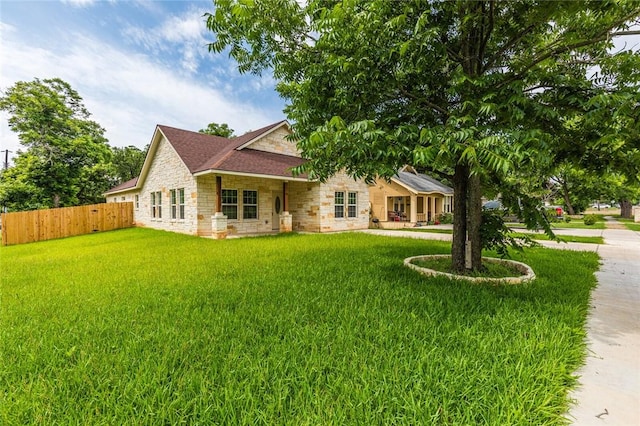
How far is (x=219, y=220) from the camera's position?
12.1 meters

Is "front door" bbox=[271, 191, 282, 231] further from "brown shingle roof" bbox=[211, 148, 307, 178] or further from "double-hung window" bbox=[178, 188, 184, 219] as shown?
"double-hung window" bbox=[178, 188, 184, 219]

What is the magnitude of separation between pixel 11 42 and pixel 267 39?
6.43 m

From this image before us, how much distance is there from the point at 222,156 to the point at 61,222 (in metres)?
10.0

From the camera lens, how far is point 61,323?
3.52 metres

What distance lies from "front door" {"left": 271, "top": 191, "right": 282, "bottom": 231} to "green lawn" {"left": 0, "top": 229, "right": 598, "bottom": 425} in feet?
32.7

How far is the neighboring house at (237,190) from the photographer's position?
12609 millimetres

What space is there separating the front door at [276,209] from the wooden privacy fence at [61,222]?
35.5 ft

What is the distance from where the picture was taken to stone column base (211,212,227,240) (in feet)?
39.4

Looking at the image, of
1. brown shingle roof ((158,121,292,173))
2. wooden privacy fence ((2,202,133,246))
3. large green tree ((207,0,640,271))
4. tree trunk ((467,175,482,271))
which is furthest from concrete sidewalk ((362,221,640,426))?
wooden privacy fence ((2,202,133,246))

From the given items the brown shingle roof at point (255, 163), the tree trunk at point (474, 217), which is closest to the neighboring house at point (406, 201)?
the brown shingle roof at point (255, 163)

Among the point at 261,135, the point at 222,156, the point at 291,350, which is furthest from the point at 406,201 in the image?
the point at 291,350

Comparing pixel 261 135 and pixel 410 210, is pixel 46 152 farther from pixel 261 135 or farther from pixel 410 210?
pixel 410 210

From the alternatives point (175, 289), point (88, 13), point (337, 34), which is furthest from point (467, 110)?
point (88, 13)

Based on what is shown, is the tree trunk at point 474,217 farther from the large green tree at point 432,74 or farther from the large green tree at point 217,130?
the large green tree at point 217,130
